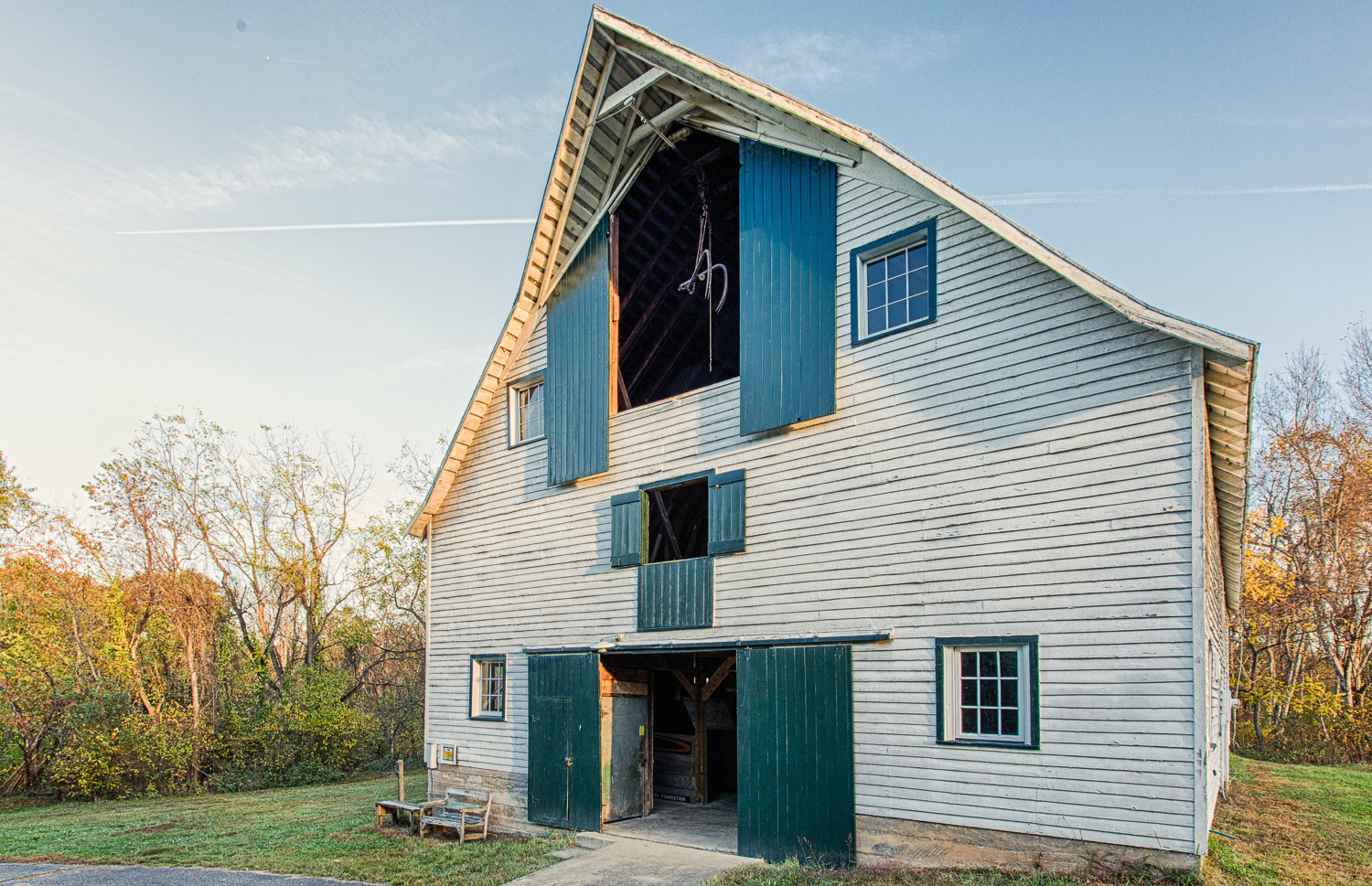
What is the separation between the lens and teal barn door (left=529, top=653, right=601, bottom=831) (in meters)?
12.5

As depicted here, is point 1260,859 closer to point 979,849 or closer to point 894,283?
point 979,849

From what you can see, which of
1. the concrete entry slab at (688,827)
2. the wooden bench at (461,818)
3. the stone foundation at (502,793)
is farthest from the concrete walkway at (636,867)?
the wooden bench at (461,818)

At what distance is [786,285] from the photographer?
1088cm

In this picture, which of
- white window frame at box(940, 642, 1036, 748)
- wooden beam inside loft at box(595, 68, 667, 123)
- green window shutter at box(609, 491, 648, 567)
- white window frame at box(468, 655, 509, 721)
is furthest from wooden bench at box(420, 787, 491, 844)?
wooden beam inside loft at box(595, 68, 667, 123)

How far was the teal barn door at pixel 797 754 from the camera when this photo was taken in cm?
948

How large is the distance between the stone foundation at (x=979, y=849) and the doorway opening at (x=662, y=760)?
2.38m

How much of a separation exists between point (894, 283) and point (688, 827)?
7726 mm

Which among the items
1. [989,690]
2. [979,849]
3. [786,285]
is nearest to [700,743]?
[979,849]

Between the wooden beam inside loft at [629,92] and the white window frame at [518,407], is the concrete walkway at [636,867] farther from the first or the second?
the wooden beam inside loft at [629,92]

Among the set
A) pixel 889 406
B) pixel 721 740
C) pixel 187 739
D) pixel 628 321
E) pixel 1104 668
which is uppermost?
pixel 628 321

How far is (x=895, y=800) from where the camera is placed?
9.01 meters

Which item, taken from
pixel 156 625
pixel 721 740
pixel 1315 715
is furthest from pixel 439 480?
pixel 1315 715

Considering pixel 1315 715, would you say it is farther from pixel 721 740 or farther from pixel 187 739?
pixel 187 739

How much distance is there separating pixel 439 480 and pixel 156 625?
561 inches
